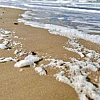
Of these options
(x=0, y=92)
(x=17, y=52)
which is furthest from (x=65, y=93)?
(x=17, y=52)

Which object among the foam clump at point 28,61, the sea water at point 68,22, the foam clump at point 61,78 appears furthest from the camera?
the sea water at point 68,22

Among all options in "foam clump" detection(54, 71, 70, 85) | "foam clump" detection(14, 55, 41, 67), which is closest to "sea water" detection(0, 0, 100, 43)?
"foam clump" detection(14, 55, 41, 67)

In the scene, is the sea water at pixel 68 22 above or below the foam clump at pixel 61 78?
below

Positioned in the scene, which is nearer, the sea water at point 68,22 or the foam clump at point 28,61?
the foam clump at point 28,61

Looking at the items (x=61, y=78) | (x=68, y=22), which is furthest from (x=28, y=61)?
(x=68, y=22)

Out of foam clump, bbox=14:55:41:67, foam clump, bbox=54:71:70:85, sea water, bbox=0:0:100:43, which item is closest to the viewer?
foam clump, bbox=54:71:70:85

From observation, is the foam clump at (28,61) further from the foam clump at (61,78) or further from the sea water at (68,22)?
the sea water at (68,22)

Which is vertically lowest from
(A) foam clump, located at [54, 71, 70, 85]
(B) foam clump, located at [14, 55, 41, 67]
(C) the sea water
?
(C) the sea water

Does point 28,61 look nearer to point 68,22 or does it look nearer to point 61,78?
point 61,78

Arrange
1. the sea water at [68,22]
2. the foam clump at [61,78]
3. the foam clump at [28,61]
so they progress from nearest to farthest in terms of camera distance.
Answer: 1. the foam clump at [61,78]
2. the foam clump at [28,61]
3. the sea water at [68,22]

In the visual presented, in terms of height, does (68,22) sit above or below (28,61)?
below

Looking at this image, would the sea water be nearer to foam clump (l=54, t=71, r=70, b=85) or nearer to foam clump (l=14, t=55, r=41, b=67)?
foam clump (l=14, t=55, r=41, b=67)

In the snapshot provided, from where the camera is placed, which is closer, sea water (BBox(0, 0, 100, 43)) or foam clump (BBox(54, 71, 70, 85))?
foam clump (BBox(54, 71, 70, 85))

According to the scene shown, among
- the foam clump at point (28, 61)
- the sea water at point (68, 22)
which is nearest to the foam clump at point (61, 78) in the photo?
the foam clump at point (28, 61)
